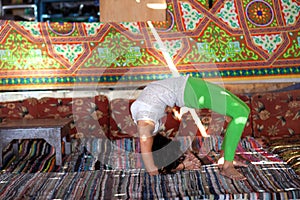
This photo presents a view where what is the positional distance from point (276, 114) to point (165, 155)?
57.4 inches

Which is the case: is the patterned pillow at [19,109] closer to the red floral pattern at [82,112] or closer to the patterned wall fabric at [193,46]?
the red floral pattern at [82,112]

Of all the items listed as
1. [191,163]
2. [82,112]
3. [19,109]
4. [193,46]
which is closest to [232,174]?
[191,163]

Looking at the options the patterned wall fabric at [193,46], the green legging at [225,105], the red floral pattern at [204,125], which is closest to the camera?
the green legging at [225,105]

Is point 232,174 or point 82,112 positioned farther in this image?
point 82,112

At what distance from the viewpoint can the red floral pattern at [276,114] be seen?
13.4 feet

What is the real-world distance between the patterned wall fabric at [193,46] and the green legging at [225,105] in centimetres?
151

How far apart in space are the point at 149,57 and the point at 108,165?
140 cm

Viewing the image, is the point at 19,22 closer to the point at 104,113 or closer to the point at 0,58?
the point at 0,58

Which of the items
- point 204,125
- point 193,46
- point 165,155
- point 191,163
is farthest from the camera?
point 193,46

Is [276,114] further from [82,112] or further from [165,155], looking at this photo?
[82,112]

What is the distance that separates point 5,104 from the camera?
13.6 feet

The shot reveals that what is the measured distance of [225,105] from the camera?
289 cm

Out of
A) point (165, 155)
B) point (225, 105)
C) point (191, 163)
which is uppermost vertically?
point (225, 105)

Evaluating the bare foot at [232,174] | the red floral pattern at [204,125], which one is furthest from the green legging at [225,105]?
the red floral pattern at [204,125]
